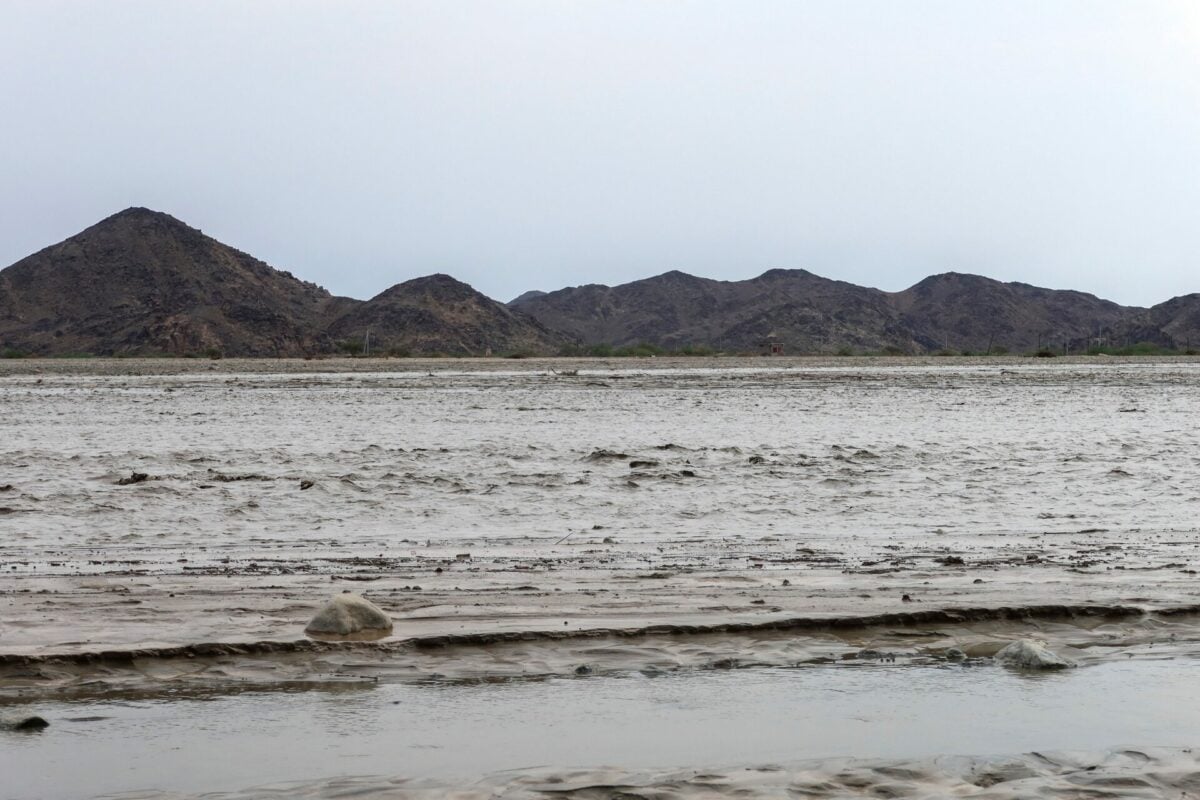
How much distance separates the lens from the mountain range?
309 feet

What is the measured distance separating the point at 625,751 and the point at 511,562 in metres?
4.02

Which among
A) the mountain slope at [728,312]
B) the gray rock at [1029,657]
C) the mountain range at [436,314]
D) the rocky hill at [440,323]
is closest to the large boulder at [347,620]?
the gray rock at [1029,657]

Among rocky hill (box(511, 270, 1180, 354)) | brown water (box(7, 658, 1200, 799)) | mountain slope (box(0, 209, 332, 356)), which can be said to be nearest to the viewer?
brown water (box(7, 658, 1200, 799))

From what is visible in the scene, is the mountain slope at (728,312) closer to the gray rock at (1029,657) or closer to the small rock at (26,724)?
the gray rock at (1029,657)

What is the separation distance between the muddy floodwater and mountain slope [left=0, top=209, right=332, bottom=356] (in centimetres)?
7555

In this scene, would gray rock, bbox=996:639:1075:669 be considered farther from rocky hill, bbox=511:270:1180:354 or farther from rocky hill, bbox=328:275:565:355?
rocky hill, bbox=511:270:1180:354

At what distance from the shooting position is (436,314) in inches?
4092

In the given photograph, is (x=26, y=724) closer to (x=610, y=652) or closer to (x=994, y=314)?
(x=610, y=652)

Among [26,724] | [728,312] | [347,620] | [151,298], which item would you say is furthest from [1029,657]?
[728,312]

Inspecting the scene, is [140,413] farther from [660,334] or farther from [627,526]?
[660,334]

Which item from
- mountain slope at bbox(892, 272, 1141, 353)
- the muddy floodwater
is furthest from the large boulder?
mountain slope at bbox(892, 272, 1141, 353)

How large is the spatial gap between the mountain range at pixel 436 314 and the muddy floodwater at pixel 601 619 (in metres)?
61.8

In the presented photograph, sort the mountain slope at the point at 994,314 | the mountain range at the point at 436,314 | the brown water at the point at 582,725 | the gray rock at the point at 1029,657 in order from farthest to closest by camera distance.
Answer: the mountain slope at the point at 994,314
the mountain range at the point at 436,314
the gray rock at the point at 1029,657
the brown water at the point at 582,725

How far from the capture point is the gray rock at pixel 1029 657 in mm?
6461
